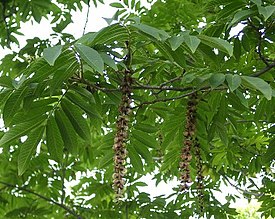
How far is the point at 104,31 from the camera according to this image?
4.28 feet

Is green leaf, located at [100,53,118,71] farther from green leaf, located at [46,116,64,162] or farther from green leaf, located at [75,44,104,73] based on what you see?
green leaf, located at [46,116,64,162]

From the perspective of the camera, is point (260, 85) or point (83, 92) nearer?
point (260, 85)

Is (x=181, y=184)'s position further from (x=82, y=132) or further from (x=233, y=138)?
(x=233, y=138)

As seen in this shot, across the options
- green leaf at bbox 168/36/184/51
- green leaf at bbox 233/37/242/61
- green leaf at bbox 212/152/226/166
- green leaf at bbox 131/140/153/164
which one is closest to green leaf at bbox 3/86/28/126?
A: green leaf at bbox 168/36/184/51

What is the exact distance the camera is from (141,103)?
6.12ft

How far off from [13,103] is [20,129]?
0.13 m

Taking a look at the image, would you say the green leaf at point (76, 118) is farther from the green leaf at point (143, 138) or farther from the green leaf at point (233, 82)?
the green leaf at point (233, 82)

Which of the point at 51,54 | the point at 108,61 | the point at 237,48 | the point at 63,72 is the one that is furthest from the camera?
the point at 237,48

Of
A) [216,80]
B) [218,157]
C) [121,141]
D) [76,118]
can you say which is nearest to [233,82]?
[216,80]

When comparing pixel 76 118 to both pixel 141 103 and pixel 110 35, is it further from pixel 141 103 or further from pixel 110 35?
pixel 110 35

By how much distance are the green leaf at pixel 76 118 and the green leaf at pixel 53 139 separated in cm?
6

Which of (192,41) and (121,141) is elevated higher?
(192,41)

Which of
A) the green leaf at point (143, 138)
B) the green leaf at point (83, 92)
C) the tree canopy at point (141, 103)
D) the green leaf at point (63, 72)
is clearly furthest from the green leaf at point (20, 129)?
the green leaf at point (143, 138)

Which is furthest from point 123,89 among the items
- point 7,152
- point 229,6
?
point 7,152
